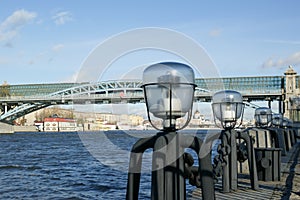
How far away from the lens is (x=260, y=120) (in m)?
9.94

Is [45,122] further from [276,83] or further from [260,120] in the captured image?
[260,120]

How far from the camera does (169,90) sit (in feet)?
9.10

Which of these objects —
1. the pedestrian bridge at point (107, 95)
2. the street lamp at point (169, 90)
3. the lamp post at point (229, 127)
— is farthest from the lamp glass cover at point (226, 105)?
the pedestrian bridge at point (107, 95)

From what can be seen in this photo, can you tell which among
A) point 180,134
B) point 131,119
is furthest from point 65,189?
point 180,134

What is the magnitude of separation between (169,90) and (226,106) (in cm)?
266

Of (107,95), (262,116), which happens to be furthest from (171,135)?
(107,95)

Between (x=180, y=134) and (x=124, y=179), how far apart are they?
29.5ft

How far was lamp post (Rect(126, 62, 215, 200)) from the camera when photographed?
279 centimetres

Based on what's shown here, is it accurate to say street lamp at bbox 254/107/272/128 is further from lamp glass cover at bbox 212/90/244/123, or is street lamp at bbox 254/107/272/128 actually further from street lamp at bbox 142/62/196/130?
street lamp at bbox 142/62/196/130

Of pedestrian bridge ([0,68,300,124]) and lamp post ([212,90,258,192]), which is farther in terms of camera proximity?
pedestrian bridge ([0,68,300,124])

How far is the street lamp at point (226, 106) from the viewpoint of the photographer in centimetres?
530

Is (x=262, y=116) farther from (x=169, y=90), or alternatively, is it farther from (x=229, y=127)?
(x=169, y=90)

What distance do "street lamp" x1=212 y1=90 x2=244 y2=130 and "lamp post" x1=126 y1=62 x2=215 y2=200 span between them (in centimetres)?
249

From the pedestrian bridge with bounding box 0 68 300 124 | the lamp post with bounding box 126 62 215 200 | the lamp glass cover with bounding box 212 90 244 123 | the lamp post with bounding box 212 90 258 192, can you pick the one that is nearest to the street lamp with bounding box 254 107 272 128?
the lamp post with bounding box 212 90 258 192
